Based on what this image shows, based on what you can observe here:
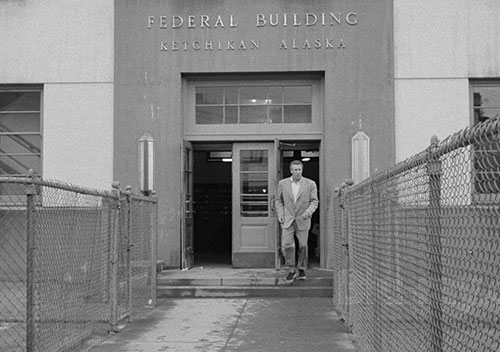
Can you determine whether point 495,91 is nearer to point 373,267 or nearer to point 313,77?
point 313,77

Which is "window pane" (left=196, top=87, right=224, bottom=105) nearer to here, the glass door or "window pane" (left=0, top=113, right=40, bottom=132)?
the glass door

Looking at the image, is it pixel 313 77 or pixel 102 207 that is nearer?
pixel 102 207

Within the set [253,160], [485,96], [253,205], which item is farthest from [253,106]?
[485,96]

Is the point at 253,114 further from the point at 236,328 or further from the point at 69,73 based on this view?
the point at 236,328

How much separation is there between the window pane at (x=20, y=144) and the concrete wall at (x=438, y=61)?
6627 millimetres

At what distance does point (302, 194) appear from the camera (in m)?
11.2

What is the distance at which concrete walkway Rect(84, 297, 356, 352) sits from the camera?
7.48 m

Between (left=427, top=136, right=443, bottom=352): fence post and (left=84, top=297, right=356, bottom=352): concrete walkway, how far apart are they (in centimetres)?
399

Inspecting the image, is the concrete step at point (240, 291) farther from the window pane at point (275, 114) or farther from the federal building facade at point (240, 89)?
the window pane at point (275, 114)

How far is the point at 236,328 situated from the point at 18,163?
21.7ft

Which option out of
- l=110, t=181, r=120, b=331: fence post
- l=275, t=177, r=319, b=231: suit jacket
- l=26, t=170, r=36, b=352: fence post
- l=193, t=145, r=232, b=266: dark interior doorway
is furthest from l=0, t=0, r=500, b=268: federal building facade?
l=26, t=170, r=36, b=352: fence post

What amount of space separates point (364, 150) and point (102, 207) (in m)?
6.07

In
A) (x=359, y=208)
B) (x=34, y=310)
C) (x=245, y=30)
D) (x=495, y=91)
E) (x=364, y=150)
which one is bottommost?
(x=34, y=310)

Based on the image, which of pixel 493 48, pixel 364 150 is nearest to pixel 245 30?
pixel 364 150
